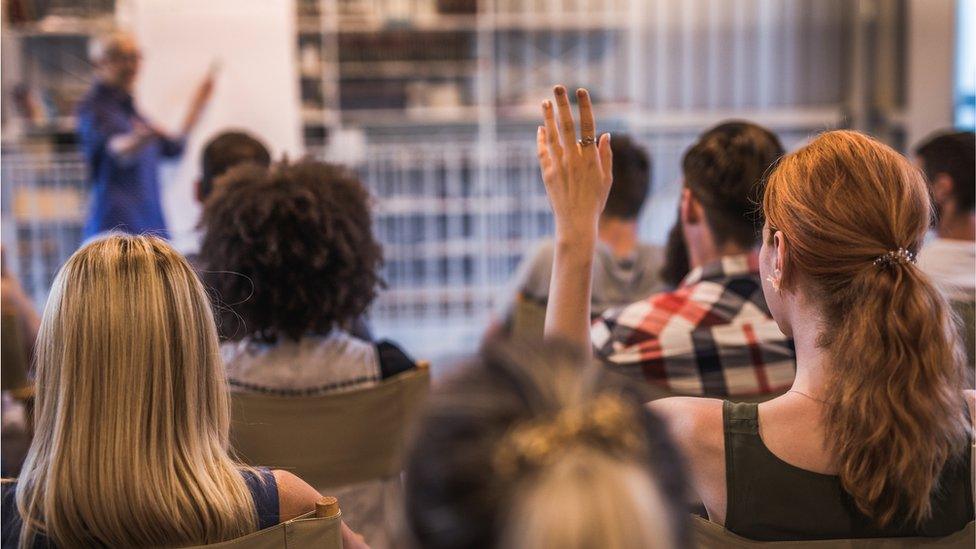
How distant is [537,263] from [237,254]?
1126 millimetres

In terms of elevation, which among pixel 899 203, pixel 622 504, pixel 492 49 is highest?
pixel 492 49

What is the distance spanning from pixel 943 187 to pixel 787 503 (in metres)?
1.56

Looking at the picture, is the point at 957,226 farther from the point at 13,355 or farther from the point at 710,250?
the point at 13,355

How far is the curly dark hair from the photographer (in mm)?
1746

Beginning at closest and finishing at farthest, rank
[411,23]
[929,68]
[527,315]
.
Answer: [527,315]
[929,68]
[411,23]

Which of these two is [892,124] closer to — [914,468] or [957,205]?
[957,205]

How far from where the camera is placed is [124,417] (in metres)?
1.04

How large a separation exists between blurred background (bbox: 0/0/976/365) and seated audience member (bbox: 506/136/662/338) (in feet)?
7.90

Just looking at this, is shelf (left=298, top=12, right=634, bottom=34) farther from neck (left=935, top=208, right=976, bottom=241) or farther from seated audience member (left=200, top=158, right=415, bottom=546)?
seated audience member (left=200, top=158, right=415, bottom=546)

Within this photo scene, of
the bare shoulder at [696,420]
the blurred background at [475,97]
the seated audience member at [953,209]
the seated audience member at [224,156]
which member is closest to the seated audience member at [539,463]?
the bare shoulder at [696,420]

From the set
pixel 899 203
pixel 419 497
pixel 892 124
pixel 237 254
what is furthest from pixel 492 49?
pixel 419 497

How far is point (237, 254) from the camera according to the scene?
Answer: 5.82 feet

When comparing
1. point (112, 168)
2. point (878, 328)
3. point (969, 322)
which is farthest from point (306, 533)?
point (112, 168)

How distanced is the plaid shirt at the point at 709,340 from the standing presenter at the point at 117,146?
9.03ft
